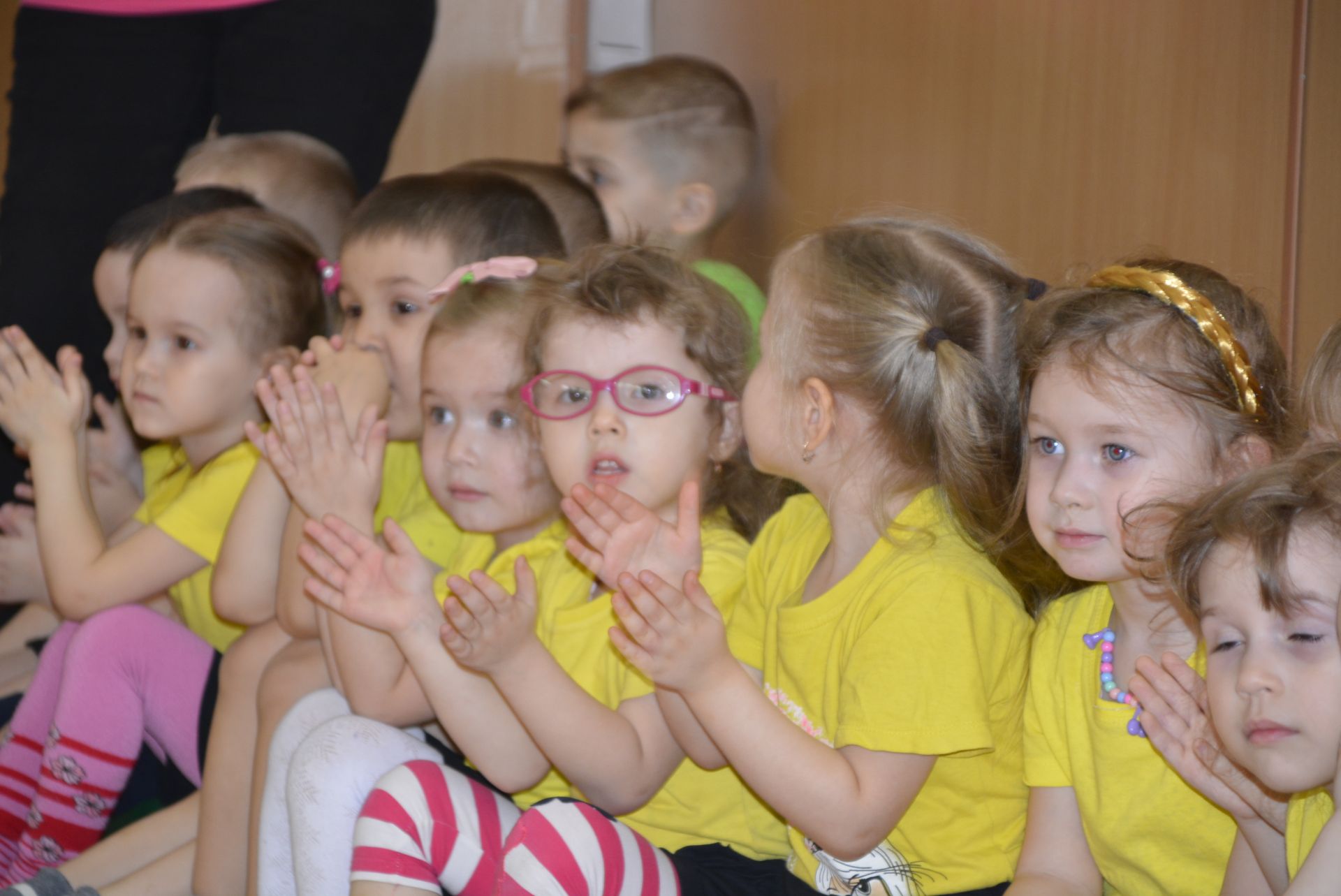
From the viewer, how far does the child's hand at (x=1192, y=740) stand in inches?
44.3

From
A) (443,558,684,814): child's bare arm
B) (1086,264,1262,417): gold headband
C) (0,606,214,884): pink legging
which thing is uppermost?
(1086,264,1262,417): gold headband

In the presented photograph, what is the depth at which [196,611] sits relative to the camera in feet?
7.01

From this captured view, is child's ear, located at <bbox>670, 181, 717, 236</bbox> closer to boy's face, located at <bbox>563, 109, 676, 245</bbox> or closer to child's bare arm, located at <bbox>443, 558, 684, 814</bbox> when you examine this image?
boy's face, located at <bbox>563, 109, 676, 245</bbox>

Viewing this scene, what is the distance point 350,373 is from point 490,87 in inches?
81.6

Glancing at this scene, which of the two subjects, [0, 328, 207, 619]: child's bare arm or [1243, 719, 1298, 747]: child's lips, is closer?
[1243, 719, 1298, 747]: child's lips

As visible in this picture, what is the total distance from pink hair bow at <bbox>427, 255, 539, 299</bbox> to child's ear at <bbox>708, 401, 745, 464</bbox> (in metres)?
0.35

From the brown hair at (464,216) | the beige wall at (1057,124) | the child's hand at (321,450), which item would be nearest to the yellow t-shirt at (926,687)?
the beige wall at (1057,124)

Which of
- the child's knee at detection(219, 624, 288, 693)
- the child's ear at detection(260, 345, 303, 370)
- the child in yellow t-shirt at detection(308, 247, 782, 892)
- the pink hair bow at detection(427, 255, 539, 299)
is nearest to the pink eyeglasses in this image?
the child in yellow t-shirt at detection(308, 247, 782, 892)

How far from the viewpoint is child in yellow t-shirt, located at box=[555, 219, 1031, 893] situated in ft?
4.13

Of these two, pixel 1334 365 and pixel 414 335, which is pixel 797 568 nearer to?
pixel 1334 365

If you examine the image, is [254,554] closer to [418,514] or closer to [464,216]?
[418,514]

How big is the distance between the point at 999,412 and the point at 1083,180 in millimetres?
788

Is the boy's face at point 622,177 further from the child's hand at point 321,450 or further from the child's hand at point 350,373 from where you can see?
the child's hand at point 321,450

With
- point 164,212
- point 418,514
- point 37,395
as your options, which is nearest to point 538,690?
point 418,514
